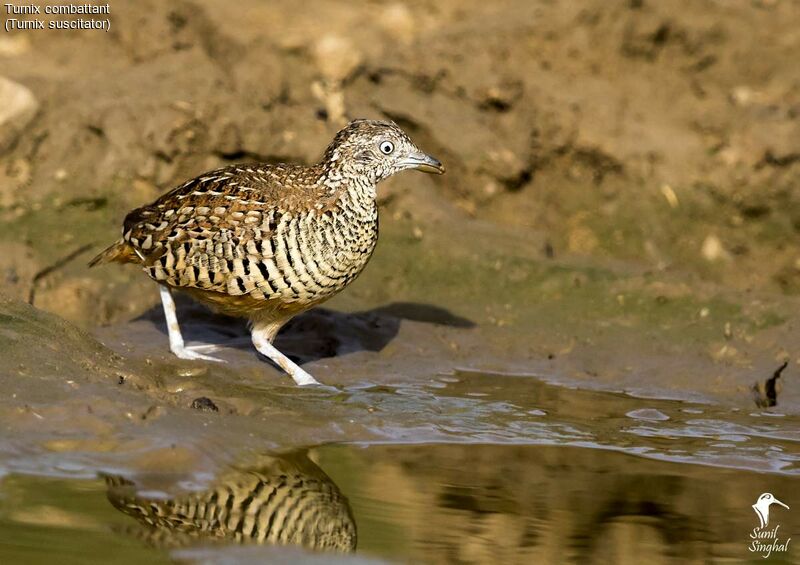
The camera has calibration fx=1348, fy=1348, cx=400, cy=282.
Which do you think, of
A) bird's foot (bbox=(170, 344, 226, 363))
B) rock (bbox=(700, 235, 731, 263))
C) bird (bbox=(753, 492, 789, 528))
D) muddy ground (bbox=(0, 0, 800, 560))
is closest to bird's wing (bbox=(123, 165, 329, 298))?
bird's foot (bbox=(170, 344, 226, 363))

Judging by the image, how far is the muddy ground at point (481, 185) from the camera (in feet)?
31.9

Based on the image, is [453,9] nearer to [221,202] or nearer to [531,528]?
[221,202]

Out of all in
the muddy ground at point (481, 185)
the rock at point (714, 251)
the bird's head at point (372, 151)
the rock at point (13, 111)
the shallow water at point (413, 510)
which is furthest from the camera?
the rock at point (714, 251)

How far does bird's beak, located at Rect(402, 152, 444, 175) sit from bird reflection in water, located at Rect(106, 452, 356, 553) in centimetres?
297

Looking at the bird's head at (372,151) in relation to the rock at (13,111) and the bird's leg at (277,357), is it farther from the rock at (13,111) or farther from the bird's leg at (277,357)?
the rock at (13,111)

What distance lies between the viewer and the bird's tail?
9.26 m

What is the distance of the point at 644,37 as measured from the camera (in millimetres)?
12422

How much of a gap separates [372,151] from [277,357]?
152cm

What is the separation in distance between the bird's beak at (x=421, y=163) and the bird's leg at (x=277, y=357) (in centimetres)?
149

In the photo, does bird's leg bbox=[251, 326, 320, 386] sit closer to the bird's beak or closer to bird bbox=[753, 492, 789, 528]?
the bird's beak

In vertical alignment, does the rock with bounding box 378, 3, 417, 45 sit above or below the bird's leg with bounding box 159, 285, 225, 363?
above

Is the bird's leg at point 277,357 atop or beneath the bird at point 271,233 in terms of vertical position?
beneath

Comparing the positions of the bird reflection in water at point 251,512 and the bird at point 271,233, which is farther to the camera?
the bird at point 271,233

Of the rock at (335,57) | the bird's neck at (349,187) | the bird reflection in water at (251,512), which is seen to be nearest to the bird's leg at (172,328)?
the bird's neck at (349,187)
